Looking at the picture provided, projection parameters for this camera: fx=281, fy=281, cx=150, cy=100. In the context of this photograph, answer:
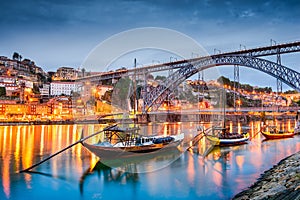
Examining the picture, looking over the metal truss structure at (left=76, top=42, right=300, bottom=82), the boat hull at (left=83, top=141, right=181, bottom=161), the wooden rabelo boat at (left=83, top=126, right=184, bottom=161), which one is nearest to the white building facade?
the metal truss structure at (left=76, top=42, right=300, bottom=82)

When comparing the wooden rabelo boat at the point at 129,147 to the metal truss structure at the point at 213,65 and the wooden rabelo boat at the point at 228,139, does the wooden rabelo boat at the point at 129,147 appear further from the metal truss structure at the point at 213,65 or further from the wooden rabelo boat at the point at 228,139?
the metal truss structure at the point at 213,65

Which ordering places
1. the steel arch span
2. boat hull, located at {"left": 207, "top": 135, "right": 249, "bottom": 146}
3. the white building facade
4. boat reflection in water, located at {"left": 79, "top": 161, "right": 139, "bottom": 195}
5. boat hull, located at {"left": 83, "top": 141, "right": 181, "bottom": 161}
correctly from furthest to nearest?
1. the white building facade
2. the steel arch span
3. boat hull, located at {"left": 207, "top": 135, "right": 249, "bottom": 146}
4. boat hull, located at {"left": 83, "top": 141, "right": 181, "bottom": 161}
5. boat reflection in water, located at {"left": 79, "top": 161, "right": 139, "bottom": 195}

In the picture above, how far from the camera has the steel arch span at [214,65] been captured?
19716mm

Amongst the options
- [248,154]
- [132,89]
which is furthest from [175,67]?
[248,154]

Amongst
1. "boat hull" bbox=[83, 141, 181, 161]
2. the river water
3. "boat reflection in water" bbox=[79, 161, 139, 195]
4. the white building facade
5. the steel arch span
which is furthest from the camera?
the white building facade

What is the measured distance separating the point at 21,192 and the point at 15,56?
74.7m

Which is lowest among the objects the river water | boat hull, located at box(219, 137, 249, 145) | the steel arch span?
the river water

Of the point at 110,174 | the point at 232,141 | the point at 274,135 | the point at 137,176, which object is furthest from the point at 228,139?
the point at 110,174

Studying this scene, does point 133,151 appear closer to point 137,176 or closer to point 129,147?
point 129,147

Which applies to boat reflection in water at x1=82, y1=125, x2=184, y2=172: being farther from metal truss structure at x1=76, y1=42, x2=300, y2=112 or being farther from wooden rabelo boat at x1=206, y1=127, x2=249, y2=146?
metal truss structure at x1=76, y1=42, x2=300, y2=112

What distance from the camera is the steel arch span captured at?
19716mm

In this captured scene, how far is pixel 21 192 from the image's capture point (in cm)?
788

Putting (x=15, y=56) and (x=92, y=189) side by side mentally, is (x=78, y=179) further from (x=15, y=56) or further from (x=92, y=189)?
(x=15, y=56)

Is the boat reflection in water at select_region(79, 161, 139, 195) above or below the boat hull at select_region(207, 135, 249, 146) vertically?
below
